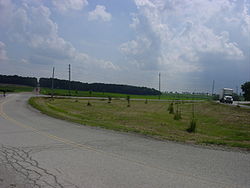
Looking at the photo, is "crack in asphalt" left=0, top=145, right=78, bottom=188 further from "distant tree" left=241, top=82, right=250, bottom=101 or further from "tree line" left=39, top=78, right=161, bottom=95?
"tree line" left=39, top=78, right=161, bottom=95

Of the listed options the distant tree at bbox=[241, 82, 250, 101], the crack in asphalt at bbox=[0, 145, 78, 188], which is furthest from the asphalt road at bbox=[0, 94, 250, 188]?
the distant tree at bbox=[241, 82, 250, 101]

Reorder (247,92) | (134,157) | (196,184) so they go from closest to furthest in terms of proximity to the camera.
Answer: (196,184) → (134,157) → (247,92)

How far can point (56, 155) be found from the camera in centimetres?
785

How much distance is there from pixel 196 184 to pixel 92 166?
2.68 metres

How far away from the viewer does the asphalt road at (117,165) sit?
5.51 metres

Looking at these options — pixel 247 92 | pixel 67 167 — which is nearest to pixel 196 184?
pixel 67 167

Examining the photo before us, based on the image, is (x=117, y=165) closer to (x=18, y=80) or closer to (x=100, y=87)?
(x=100, y=87)

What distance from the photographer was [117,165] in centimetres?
677

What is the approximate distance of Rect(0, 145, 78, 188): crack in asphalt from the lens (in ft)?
17.7

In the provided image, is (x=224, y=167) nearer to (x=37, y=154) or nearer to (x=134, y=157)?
(x=134, y=157)

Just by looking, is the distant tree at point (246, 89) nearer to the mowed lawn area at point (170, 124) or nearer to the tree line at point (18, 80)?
the mowed lawn area at point (170, 124)

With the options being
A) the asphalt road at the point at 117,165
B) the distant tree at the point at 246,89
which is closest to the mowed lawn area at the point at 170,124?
the asphalt road at the point at 117,165

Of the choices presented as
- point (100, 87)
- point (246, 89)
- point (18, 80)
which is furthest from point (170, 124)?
point (18, 80)

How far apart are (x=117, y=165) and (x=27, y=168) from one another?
7.59ft
